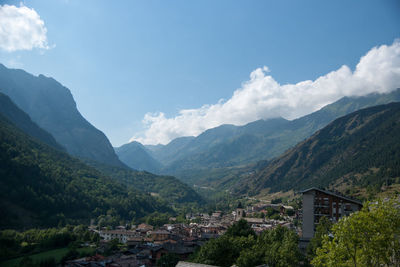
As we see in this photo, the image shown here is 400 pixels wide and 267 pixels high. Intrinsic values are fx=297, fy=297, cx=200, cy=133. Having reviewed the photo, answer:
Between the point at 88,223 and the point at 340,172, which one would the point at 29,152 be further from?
the point at 340,172

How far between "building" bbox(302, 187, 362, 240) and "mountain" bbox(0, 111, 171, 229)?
324 ft

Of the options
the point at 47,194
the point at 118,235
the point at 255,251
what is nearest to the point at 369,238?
the point at 255,251

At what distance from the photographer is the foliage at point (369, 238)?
1680cm

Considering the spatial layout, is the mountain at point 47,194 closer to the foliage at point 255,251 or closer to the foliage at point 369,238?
the foliage at point 255,251

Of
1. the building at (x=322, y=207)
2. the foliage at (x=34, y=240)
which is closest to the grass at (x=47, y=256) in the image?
the foliage at (x=34, y=240)

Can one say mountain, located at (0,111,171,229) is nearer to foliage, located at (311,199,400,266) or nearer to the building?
the building

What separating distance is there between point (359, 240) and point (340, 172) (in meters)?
203

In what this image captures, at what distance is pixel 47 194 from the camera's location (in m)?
138

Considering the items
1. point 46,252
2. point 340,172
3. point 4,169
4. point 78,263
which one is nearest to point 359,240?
point 78,263

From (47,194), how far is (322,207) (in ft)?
395

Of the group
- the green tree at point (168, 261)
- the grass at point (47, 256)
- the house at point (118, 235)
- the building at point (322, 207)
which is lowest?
the grass at point (47, 256)

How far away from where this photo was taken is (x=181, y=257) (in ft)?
238

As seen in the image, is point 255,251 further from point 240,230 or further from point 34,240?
point 34,240

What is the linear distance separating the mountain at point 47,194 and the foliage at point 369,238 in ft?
379
